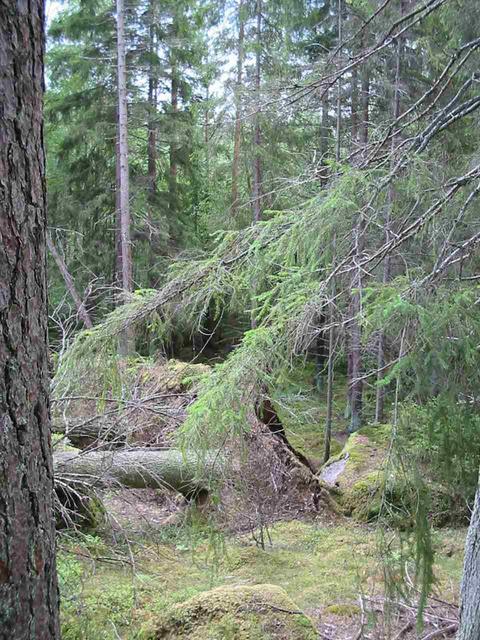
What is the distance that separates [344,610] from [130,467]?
7.70 feet

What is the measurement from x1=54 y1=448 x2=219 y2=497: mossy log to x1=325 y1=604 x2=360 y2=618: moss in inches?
58.0

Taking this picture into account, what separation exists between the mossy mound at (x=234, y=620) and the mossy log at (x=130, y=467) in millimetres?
1185

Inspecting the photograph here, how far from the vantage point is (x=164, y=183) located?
16.5 m

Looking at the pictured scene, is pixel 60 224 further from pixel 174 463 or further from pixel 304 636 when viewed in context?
pixel 304 636

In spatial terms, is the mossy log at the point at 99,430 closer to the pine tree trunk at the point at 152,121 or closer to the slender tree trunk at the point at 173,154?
the pine tree trunk at the point at 152,121

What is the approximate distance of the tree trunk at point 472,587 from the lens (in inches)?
113

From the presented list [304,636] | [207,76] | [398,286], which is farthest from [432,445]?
[207,76]

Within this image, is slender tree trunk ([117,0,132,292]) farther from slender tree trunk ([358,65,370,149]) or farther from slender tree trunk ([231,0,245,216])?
slender tree trunk ([358,65,370,149])

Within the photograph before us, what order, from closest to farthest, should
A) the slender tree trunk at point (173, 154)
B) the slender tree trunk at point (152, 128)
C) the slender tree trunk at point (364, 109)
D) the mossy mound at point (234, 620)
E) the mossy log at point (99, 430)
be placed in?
the mossy mound at point (234, 620), the mossy log at point (99, 430), the slender tree trunk at point (364, 109), the slender tree trunk at point (152, 128), the slender tree trunk at point (173, 154)

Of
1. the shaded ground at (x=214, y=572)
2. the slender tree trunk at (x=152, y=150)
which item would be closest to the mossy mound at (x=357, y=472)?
the shaded ground at (x=214, y=572)

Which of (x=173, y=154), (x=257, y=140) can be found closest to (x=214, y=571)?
(x=257, y=140)

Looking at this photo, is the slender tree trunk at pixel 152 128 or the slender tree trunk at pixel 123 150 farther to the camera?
the slender tree trunk at pixel 152 128

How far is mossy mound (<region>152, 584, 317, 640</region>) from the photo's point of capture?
3049 millimetres

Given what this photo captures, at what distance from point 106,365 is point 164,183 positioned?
14033 mm
